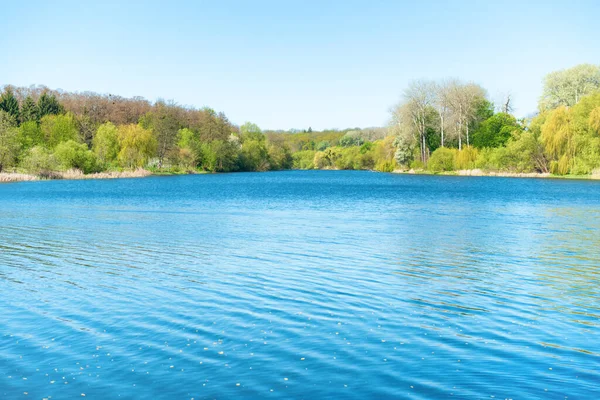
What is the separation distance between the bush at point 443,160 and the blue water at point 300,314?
7163cm

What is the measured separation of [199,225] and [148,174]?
77.0 metres

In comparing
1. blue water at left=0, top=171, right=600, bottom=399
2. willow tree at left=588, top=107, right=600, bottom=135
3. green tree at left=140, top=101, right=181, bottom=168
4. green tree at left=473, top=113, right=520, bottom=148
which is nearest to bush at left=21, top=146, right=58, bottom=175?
green tree at left=140, top=101, right=181, bottom=168

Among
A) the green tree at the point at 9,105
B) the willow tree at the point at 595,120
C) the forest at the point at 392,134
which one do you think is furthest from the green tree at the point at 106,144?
the willow tree at the point at 595,120

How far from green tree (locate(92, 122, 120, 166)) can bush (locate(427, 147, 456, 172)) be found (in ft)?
171

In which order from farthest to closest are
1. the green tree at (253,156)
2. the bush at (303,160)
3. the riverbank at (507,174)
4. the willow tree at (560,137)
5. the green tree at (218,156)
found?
1. the bush at (303,160)
2. the green tree at (253,156)
3. the green tree at (218,156)
4. the willow tree at (560,137)
5. the riverbank at (507,174)

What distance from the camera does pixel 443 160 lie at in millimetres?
95312

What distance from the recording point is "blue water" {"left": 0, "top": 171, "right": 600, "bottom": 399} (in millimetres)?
8094

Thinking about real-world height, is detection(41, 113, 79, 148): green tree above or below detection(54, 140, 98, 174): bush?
above

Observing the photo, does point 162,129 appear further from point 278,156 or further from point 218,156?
point 278,156

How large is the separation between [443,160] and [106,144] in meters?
54.0

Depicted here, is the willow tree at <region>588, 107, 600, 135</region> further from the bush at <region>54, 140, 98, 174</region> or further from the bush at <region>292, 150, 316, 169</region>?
the bush at <region>292, 150, 316, 169</region>

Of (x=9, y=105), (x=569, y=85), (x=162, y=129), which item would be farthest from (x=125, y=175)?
(x=569, y=85)

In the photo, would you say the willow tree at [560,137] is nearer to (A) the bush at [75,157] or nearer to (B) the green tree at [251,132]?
(A) the bush at [75,157]

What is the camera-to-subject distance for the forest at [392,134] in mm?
75688
